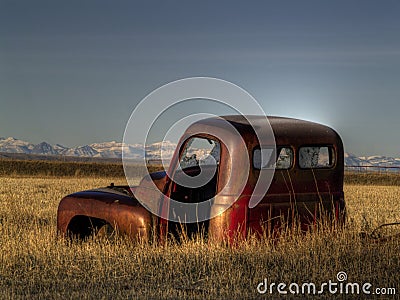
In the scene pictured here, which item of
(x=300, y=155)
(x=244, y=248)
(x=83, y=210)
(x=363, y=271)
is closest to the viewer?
(x=363, y=271)

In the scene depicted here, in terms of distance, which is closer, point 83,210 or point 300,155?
point 300,155

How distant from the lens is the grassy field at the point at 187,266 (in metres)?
6.33

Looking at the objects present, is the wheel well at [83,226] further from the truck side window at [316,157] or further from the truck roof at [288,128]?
the truck side window at [316,157]

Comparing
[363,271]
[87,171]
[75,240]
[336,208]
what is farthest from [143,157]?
[87,171]

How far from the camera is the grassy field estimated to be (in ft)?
20.8

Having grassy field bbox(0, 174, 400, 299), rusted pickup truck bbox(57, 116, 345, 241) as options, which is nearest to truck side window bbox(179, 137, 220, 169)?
rusted pickup truck bbox(57, 116, 345, 241)

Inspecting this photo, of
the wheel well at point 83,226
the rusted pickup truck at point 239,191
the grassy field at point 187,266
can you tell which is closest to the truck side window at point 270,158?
the rusted pickup truck at point 239,191

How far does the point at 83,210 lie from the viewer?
8.64 meters

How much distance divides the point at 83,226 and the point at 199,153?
Result: 7.33ft

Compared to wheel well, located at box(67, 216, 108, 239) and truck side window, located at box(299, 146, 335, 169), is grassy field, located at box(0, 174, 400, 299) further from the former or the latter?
truck side window, located at box(299, 146, 335, 169)

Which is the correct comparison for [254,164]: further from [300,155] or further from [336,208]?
[336,208]

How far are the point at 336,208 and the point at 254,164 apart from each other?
4.83 feet

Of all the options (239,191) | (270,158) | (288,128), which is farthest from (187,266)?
(288,128)

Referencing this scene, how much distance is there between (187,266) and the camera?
23.7 feet
